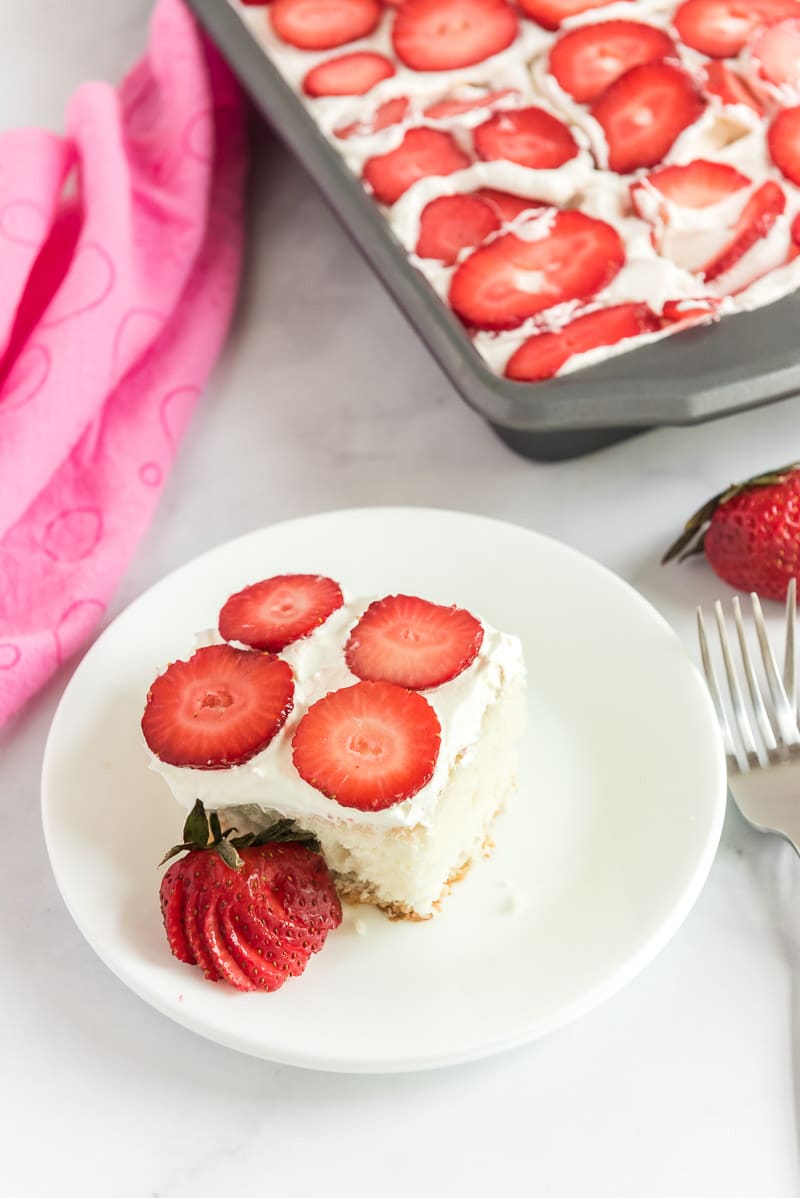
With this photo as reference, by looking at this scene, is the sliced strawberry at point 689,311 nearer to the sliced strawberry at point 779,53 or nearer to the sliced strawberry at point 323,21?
the sliced strawberry at point 779,53

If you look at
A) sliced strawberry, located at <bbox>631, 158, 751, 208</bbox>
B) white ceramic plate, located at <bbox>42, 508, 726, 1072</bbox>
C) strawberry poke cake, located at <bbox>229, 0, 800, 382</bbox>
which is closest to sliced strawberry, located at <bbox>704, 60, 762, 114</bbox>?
strawberry poke cake, located at <bbox>229, 0, 800, 382</bbox>

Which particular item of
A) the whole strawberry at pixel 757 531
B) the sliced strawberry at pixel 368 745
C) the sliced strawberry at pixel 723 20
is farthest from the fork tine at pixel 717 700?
the sliced strawberry at pixel 723 20

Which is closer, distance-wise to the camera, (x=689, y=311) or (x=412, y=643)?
(x=412, y=643)

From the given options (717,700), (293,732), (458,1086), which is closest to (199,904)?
(293,732)

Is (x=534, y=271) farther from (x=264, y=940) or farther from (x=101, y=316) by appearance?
(x=264, y=940)

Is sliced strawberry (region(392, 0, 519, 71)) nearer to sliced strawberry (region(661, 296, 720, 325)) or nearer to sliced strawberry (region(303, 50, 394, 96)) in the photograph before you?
sliced strawberry (region(303, 50, 394, 96))

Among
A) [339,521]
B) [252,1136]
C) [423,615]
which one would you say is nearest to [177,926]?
[252,1136]
